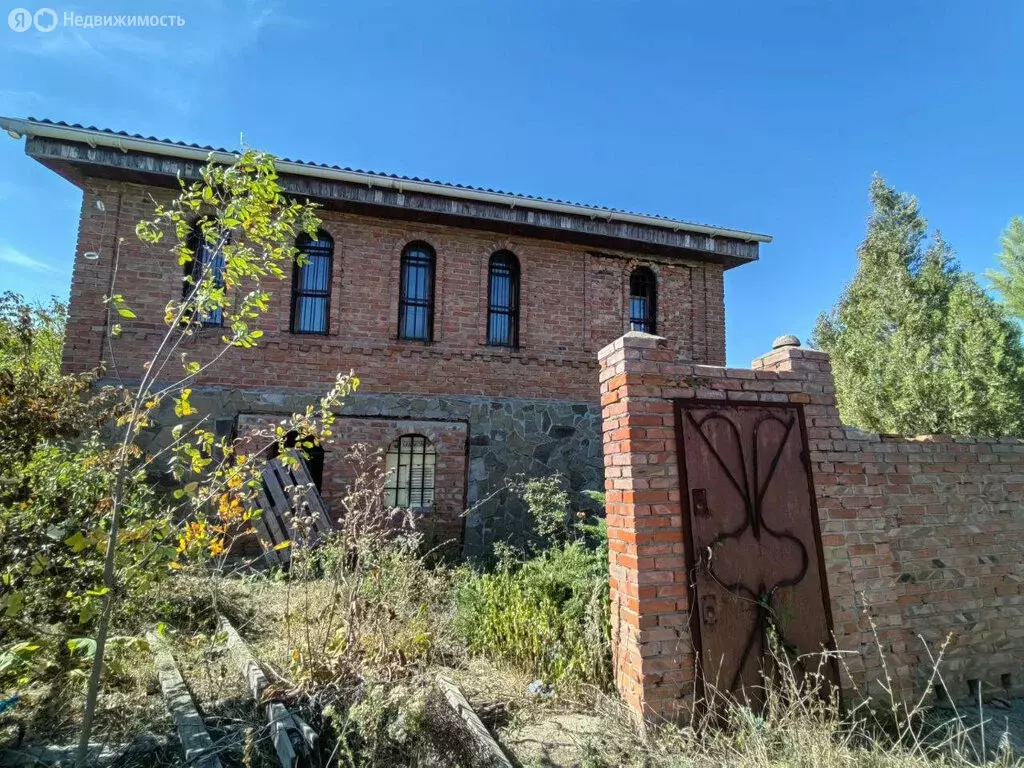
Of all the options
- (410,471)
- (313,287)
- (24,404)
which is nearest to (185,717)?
(24,404)

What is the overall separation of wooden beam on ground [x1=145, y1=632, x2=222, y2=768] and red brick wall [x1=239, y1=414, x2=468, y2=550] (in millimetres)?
3809

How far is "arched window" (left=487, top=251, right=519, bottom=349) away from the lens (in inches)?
370

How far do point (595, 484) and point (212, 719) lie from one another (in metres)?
6.73

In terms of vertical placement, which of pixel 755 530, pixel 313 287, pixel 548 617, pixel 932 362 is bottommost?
pixel 548 617

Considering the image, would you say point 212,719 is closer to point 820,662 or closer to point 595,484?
point 820,662

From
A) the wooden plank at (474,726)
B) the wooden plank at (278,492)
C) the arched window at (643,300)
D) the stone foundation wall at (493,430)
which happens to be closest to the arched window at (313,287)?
the stone foundation wall at (493,430)

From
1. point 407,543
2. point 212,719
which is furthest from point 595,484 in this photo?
point 212,719

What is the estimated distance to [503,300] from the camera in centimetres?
954

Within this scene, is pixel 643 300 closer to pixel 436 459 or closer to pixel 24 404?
pixel 436 459

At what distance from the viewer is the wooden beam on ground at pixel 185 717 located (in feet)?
9.82

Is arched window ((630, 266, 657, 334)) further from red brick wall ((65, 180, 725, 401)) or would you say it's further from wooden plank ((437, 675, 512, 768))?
wooden plank ((437, 675, 512, 768))

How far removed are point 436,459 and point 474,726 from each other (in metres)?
5.52

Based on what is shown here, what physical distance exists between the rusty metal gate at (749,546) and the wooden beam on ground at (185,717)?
294cm

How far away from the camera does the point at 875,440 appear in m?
4.18
